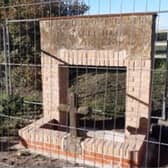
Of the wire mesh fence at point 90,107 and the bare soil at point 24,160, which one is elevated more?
the wire mesh fence at point 90,107

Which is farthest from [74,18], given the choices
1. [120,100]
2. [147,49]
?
[120,100]

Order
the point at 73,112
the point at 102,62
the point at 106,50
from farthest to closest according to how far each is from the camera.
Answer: the point at 102,62 < the point at 106,50 < the point at 73,112

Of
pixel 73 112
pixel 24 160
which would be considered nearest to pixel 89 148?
pixel 73 112

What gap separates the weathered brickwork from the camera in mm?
3869

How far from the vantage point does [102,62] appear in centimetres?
450

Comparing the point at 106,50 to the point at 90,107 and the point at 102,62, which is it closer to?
the point at 102,62

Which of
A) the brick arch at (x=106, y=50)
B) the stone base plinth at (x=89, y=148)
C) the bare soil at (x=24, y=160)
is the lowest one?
the bare soil at (x=24, y=160)

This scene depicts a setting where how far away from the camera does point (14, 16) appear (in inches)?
302

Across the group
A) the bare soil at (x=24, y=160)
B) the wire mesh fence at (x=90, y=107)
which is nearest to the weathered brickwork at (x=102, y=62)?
the wire mesh fence at (x=90, y=107)

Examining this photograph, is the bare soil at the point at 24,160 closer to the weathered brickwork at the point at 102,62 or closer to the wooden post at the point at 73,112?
the weathered brickwork at the point at 102,62

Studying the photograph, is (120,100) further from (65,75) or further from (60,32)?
(60,32)

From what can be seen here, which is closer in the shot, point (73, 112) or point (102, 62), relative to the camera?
point (73, 112)

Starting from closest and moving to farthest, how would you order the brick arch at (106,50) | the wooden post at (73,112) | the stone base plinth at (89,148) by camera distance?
the stone base plinth at (89,148) < the wooden post at (73,112) < the brick arch at (106,50)

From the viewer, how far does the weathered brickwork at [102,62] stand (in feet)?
12.7
